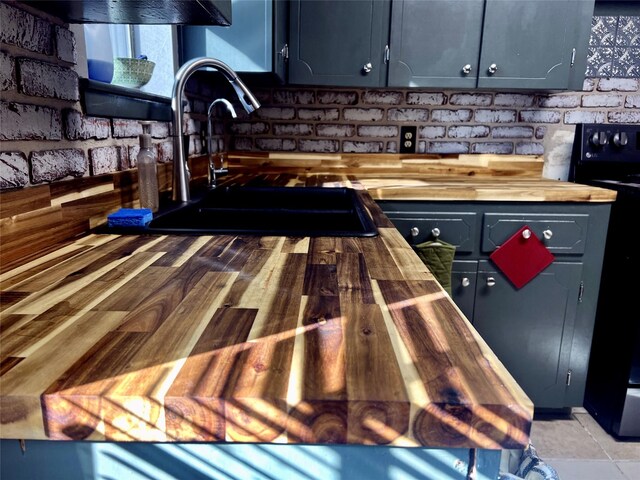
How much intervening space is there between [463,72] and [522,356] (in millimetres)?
1227

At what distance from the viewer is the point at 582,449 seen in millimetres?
1812

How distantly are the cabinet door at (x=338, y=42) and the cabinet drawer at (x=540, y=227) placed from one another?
77 cm

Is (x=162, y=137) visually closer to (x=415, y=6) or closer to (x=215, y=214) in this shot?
(x=215, y=214)

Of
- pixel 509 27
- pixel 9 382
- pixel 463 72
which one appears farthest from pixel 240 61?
pixel 9 382

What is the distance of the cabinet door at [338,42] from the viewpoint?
78.2 inches

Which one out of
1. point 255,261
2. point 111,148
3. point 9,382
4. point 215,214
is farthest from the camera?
point 215,214

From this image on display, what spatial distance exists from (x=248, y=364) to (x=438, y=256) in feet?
4.78

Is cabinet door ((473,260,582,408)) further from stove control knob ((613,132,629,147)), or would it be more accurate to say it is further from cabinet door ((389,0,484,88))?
cabinet door ((389,0,484,88))

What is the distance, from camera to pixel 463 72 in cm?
204

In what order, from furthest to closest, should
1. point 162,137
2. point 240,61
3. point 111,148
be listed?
point 240,61 → point 162,137 → point 111,148

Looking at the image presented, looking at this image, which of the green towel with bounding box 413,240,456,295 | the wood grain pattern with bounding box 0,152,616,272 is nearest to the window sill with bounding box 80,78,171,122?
the wood grain pattern with bounding box 0,152,616,272

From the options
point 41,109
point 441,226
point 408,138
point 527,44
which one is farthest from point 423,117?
point 41,109

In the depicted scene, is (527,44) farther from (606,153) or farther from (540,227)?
(540,227)

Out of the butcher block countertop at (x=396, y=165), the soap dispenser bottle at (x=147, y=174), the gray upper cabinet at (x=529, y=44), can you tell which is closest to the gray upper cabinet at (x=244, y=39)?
the butcher block countertop at (x=396, y=165)
